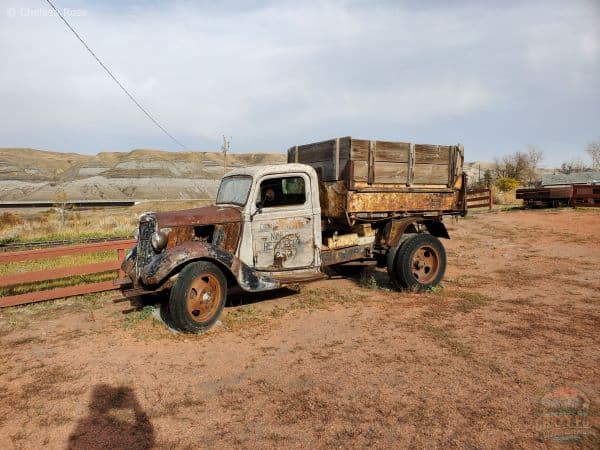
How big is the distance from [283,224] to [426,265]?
272 cm

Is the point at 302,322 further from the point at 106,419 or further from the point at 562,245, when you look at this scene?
the point at 562,245

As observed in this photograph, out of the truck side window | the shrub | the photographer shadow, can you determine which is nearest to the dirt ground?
the photographer shadow

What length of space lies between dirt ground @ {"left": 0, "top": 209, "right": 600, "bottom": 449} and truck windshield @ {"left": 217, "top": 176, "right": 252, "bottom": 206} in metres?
1.59

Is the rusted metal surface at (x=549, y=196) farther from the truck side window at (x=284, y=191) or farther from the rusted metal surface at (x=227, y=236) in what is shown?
the rusted metal surface at (x=227, y=236)

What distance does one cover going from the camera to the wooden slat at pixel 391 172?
6004 mm

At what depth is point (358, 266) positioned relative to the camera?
8227 millimetres

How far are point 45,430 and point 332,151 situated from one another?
4.66 meters

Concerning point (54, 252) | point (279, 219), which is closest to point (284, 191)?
point (279, 219)

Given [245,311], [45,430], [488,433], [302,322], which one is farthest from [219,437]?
[245,311]

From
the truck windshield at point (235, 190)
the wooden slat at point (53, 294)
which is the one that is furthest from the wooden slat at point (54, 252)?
the truck windshield at point (235, 190)

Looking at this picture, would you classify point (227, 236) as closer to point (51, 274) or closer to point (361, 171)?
point (361, 171)

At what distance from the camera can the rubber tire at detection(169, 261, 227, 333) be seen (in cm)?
448

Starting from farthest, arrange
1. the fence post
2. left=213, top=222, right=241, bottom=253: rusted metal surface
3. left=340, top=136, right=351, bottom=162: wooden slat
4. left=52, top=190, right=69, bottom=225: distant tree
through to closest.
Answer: left=52, top=190, right=69, bottom=225: distant tree, the fence post, left=340, top=136, right=351, bottom=162: wooden slat, left=213, top=222, right=241, bottom=253: rusted metal surface

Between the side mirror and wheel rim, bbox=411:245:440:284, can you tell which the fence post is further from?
wheel rim, bbox=411:245:440:284
